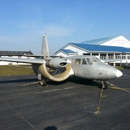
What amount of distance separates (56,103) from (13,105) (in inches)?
96.6

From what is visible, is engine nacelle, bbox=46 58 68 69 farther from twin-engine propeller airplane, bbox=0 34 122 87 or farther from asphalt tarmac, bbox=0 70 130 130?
asphalt tarmac, bbox=0 70 130 130

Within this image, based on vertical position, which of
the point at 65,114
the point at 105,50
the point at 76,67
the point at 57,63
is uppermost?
the point at 105,50

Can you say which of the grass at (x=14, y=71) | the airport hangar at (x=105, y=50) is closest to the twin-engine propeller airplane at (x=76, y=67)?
the grass at (x=14, y=71)

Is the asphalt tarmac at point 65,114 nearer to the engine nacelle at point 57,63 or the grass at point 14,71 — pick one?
the engine nacelle at point 57,63

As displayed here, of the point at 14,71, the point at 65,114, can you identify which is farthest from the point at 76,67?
the point at 14,71

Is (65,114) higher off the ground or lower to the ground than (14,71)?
lower

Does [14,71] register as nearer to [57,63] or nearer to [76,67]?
[57,63]

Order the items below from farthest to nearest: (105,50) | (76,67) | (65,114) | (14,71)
A: (105,50) → (14,71) → (76,67) → (65,114)

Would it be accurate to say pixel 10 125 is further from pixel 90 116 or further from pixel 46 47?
pixel 46 47

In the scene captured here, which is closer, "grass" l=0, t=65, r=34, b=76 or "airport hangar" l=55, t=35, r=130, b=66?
"grass" l=0, t=65, r=34, b=76

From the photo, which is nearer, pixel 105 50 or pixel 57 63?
pixel 57 63

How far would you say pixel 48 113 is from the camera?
7.39 meters

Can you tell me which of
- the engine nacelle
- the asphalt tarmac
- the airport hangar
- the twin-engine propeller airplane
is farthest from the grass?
the asphalt tarmac

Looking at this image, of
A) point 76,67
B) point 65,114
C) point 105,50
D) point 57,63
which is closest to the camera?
point 65,114
